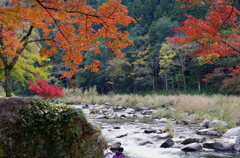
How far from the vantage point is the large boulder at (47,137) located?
8.39 feet

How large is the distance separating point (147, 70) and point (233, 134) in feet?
70.7

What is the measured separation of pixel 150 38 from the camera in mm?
28750

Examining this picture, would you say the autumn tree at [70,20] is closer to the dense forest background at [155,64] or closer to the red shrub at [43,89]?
the red shrub at [43,89]

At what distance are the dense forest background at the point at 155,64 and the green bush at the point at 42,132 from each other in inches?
768

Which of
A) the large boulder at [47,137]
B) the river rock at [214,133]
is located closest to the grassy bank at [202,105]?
the river rock at [214,133]

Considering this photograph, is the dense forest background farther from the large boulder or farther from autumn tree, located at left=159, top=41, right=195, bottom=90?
the large boulder

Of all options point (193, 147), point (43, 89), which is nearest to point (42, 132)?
point (193, 147)

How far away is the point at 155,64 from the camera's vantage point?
28.1 m

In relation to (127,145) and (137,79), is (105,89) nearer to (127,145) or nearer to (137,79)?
(137,79)

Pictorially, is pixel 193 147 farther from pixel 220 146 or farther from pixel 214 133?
pixel 214 133

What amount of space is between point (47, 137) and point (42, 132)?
96 mm

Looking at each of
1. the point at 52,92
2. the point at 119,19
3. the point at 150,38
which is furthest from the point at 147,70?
the point at 119,19

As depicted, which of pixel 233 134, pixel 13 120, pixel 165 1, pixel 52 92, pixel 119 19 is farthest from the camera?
pixel 165 1

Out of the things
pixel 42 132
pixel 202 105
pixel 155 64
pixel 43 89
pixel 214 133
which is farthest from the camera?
pixel 155 64
